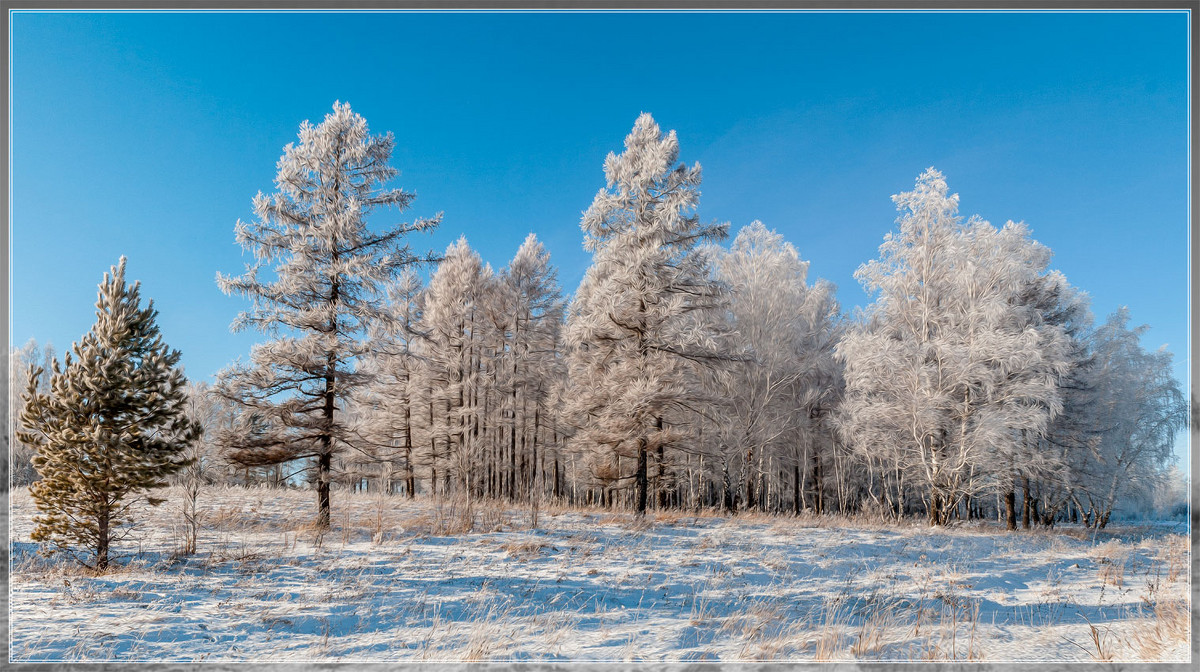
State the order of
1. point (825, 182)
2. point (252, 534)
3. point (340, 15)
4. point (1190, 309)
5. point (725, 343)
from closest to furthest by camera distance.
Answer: point (1190, 309) → point (340, 15) → point (825, 182) → point (252, 534) → point (725, 343)

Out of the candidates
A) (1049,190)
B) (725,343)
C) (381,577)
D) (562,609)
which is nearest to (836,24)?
(1049,190)

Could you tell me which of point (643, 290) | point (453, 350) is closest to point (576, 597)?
point (643, 290)

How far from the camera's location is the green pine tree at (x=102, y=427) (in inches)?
255

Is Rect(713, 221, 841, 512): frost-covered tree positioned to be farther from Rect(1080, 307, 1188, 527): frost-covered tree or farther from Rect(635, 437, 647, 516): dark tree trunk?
Rect(1080, 307, 1188, 527): frost-covered tree

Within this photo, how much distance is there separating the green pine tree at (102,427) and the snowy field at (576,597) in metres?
0.63

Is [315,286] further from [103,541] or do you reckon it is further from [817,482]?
[817,482]

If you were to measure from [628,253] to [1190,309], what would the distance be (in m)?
10.8

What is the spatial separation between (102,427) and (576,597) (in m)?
6.43

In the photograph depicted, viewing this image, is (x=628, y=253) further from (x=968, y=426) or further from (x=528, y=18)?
(x=968, y=426)

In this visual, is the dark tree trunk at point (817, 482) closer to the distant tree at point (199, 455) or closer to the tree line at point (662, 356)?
the tree line at point (662, 356)

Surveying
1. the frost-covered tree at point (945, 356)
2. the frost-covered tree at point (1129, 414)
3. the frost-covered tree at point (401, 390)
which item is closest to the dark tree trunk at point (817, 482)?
the frost-covered tree at point (945, 356)

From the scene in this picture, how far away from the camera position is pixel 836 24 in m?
5.29

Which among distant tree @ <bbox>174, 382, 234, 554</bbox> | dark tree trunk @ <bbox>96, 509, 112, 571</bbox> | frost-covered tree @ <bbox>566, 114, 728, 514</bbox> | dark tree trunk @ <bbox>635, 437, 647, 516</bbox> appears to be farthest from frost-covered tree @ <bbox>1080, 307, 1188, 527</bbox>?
dark tree trunk @ <bbox>96, 509, 112, 571</bbox>

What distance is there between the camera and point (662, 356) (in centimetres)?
1494
